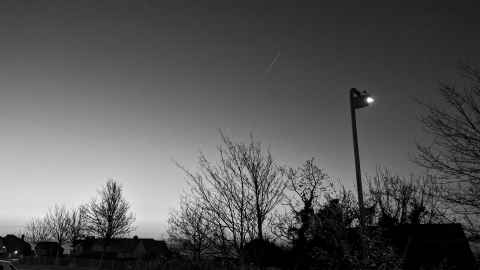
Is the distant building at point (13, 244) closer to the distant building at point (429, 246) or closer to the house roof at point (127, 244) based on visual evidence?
the house roof at point (127, 244)

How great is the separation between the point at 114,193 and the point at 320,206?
36.4 meters

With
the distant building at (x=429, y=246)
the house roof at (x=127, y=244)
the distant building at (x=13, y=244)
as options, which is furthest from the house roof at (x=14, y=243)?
the distant building at (x=429, y=246)

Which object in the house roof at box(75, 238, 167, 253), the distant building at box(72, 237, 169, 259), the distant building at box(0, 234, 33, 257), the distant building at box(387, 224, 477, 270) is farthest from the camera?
the distant building at box(0, 234, 33, 257)

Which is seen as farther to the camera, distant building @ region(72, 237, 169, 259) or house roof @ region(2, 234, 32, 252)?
house roof @ region(2, 234, 32, 252)

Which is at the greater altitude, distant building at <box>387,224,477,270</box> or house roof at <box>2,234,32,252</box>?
distant building at <box>387,224,477,270</box>

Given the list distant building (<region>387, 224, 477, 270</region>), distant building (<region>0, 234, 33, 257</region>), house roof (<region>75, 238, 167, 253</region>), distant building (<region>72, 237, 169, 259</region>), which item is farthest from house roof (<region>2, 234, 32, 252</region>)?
distant building (<region>387, 224, 477, 270</region>)

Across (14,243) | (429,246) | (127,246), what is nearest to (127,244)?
(127,246)

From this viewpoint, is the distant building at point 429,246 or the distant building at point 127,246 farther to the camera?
the distant building at point 127,246

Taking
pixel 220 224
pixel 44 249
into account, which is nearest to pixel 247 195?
pixel 220 224

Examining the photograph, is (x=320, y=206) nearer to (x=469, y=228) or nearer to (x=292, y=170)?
(x=292, y=170)

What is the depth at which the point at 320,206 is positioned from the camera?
14.2 meters

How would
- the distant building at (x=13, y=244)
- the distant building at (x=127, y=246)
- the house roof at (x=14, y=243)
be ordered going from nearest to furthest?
the distant building at (x=127, y=246) → the distant building at (x=13, y=244) → the house roof at (x=14, y=243)

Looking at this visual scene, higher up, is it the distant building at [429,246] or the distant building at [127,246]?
the distant building at [429,246]

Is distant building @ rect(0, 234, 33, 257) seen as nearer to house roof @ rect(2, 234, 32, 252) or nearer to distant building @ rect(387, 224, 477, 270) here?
house roof @ rect(2, 234, 32, 252)
